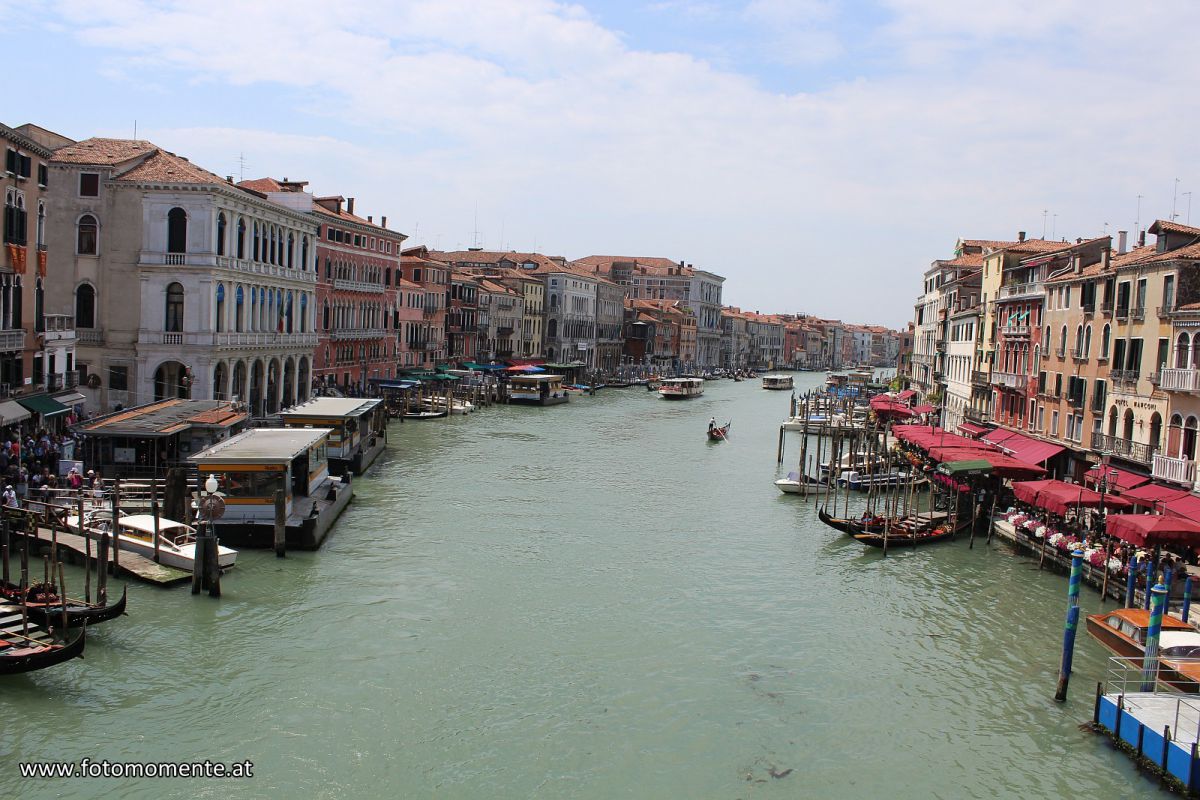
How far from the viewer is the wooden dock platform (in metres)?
14.7

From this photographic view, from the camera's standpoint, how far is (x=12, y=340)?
Result: 19828mm

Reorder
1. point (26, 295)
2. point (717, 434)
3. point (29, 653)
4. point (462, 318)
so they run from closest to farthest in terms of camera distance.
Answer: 1. point (29, 653)
2. point (26, 295)
3. point (717, 434)
4. point (462, 318)

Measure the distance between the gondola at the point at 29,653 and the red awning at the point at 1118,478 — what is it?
17.5 metres

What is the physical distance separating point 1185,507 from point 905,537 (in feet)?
16.9

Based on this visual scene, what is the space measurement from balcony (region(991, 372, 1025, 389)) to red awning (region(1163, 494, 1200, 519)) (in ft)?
34.2

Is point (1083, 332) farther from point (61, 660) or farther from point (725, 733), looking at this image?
point (61, 660)

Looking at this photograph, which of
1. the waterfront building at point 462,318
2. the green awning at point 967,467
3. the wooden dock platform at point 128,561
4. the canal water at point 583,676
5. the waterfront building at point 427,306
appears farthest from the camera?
the waterfront building at point 462,318

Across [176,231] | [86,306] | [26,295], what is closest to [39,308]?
[26,295]

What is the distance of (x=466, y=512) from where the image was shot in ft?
71.5

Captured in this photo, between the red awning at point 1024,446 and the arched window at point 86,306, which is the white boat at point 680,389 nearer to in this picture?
the red awning at point 1024,446

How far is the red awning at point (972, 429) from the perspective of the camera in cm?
2944

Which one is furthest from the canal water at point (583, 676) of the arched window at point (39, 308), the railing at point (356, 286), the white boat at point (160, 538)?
the railing at point (356, 286)

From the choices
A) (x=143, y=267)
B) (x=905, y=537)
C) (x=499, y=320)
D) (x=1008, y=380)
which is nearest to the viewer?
(x=905, y=537)

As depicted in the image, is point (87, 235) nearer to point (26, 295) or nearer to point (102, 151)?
point (102, 151)
